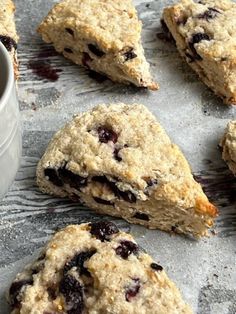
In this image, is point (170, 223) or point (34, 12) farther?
point (34, 12)

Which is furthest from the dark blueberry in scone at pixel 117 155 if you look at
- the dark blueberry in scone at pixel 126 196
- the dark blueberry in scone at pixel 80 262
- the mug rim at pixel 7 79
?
the mug rim at pixel 7 79

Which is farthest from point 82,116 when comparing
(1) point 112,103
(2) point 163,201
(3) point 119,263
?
(3) point 119,263

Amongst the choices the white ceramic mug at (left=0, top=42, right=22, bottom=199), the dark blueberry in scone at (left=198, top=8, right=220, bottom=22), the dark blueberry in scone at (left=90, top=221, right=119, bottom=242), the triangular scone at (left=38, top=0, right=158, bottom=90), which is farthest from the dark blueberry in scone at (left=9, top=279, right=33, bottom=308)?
the dark blueberry in scone at (left=198, top=8, right=220, bottom=22)

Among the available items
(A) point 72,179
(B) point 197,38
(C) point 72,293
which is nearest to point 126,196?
(A) point 72,179

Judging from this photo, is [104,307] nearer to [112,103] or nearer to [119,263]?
[119,263]

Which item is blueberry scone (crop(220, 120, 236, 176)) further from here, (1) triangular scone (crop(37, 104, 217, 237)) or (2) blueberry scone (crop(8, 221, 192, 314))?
(2) blueberry scone (crop(8, 221, 192, 314))

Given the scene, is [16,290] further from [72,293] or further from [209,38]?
[209,38]

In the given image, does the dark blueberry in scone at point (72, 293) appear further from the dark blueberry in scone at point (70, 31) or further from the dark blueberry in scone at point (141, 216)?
the dark blueberry in scone at point (70, 31)

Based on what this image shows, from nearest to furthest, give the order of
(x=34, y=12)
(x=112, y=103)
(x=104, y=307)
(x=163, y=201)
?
(x=104, y=307) < (x=163, y=201) < (x=112, y=103) < (x=34, y=12)

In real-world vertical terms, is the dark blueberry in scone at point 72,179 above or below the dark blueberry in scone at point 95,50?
below
